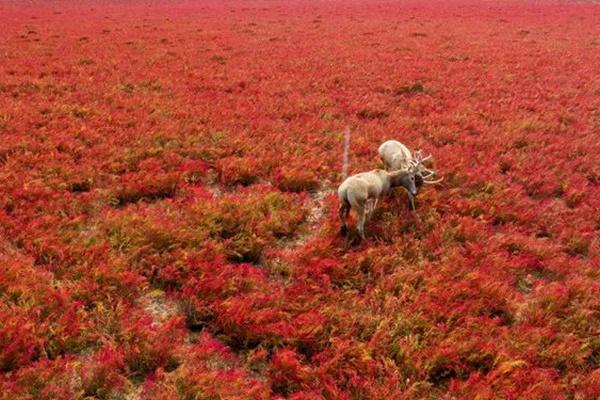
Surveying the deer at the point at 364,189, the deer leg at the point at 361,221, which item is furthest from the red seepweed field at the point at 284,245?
the deer at the point at 364,189

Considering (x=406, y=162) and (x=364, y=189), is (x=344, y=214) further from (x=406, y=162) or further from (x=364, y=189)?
(x=406, y=162)

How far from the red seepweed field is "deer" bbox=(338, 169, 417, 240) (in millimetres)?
496

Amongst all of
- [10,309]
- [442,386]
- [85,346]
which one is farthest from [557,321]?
[10,309]

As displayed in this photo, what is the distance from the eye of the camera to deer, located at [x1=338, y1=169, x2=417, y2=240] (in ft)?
23.9

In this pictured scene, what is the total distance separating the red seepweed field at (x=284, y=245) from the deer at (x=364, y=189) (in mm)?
496

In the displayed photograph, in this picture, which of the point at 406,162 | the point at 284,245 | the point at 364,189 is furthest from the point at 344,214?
the point at 406,162

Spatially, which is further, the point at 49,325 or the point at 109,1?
the point at 109,1

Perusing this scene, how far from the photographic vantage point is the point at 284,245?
8.07 meters

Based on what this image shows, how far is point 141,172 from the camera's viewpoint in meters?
9.84

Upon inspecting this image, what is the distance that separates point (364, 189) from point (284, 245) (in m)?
1.78

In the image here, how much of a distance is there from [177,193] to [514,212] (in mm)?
6857

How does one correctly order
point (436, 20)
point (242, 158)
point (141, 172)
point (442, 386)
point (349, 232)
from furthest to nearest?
point (436, 20) → point (242, 158) → point (141, 172) → point (349, 232) → point (442, 386)

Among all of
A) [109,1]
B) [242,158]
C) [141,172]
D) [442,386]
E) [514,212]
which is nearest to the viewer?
[442,386]

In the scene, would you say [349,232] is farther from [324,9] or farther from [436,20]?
[324,9]
